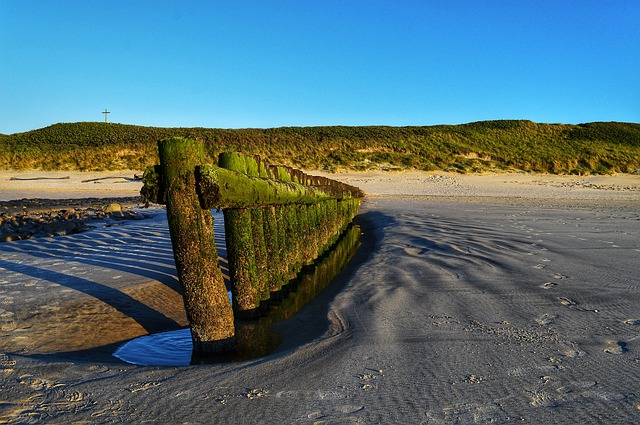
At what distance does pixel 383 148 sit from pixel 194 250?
137 ft

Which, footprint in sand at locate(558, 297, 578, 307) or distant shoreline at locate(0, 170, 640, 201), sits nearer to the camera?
footprint in sand at locate(558, 297, 578, 307)

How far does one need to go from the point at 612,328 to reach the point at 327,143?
4356cm

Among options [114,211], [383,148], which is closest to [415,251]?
[114,211]

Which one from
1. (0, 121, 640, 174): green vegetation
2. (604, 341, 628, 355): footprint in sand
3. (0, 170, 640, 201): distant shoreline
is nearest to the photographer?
(604, 341, 628, 355): footprint in sand

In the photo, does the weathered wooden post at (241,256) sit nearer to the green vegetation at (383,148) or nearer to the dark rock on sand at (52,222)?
the dark rock on sand at (52,222)

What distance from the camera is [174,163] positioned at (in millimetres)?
3061

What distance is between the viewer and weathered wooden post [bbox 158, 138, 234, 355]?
10.1ft

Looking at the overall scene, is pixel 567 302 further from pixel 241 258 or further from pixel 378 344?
pixel 241 258

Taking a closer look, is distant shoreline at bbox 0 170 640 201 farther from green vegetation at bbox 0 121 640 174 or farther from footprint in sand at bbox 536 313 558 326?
footprint in sand at bbox 536 313 558 326

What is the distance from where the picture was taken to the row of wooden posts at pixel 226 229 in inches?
122

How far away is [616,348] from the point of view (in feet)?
8.78

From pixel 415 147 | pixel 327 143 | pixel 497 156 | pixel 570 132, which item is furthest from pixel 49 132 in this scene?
pixel 570 132

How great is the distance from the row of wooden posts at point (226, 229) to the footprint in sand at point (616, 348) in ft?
7.15

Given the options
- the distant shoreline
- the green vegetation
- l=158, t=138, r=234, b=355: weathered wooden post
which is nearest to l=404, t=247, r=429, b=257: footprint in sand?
l=158, t=138, r=234, b=355: weathered wooden post
